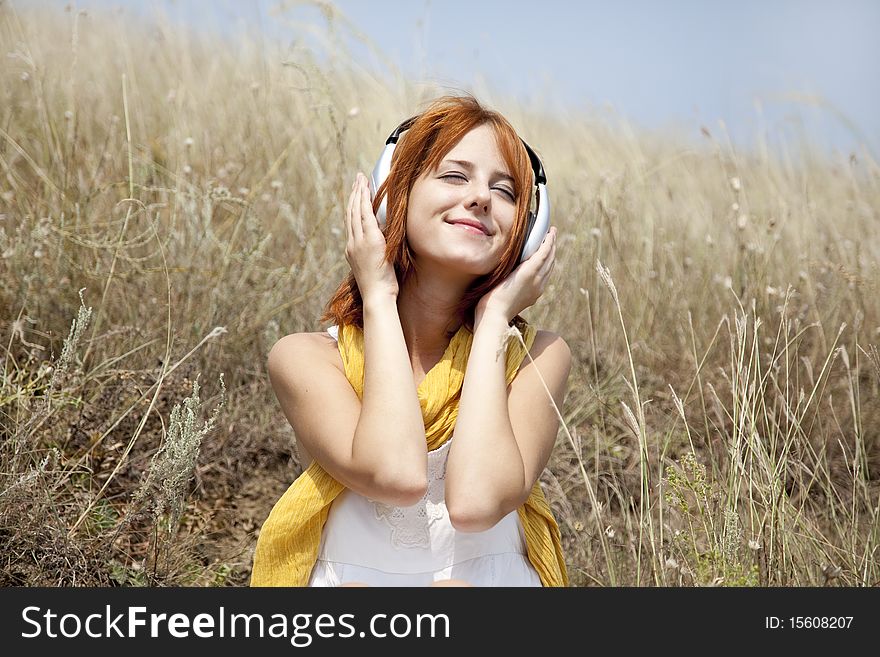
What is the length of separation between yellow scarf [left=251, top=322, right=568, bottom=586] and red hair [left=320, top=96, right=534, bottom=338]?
0.67 feet

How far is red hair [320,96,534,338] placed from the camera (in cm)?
233

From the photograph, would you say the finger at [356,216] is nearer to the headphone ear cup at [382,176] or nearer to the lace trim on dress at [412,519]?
the headphone ear cup at [382,176]

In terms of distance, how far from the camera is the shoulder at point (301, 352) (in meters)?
2.29

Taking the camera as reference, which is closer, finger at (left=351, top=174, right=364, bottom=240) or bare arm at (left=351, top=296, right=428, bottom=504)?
bare arm at (left=351, top=296, right=428, bottom=504)

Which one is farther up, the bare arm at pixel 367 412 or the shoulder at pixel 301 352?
the shoulder at pixel 301 352

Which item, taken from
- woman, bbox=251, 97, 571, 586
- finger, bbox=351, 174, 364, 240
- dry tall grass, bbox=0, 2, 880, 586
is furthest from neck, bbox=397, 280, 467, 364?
dry tall grass, bbox=0, 2, 880, 586

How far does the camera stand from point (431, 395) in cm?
228

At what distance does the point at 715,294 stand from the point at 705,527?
2080 millimetres

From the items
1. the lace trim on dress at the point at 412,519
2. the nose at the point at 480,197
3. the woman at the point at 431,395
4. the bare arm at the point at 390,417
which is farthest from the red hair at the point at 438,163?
the lace trim on dress at the point at 412,519

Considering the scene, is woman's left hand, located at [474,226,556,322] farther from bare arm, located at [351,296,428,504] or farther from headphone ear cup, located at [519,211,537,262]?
bare arm, located at [351,296,428,504]

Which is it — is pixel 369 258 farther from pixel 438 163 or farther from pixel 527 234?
pixel 527 234

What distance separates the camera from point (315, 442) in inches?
86.0

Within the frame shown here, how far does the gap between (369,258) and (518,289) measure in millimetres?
381

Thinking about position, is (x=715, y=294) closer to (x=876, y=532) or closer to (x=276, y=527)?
(x=876, y=532)
